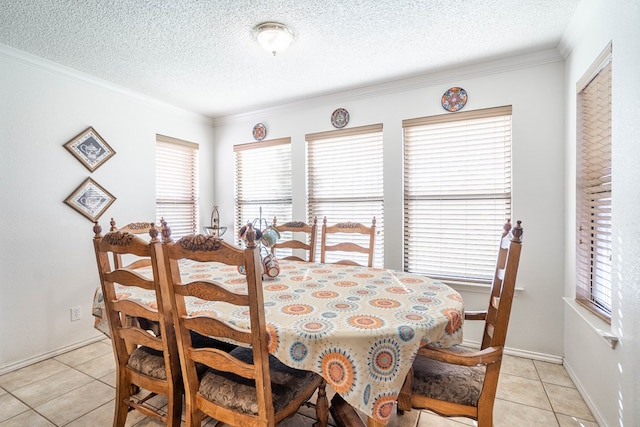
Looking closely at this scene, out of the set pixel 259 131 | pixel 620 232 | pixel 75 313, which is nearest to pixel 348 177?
pixel 259 131

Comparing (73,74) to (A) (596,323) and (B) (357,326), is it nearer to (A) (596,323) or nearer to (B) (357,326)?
(B) (357,326)

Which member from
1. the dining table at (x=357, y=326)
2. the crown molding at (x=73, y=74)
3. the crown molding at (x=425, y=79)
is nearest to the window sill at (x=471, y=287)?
the dining table at (x=357, y=326)

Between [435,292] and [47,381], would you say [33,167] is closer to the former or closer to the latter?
[47,381]

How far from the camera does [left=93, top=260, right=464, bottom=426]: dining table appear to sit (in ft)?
3.53

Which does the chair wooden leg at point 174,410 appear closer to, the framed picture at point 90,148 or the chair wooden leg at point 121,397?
the chair wooden leg at point 121,397

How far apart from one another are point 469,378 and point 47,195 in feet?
10.9

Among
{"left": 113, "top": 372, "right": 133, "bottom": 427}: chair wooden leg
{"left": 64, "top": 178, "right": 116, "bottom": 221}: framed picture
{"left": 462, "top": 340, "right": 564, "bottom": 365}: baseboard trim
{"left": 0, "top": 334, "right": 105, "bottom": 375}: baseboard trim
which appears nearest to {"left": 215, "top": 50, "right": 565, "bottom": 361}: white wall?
{"left": 462, "top": 340, "right": 564, "bottom": 365}: baseboard trim

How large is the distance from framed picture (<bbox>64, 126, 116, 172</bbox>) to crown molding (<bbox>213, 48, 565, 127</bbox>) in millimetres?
1667

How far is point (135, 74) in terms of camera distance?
283 cm

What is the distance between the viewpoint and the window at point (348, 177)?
3.22m

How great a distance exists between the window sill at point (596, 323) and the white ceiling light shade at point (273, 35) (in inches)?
102

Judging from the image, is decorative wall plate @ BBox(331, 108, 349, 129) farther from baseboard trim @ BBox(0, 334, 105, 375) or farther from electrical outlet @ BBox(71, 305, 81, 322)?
baseboard trim @ BBox(0, 334, 105, 375)

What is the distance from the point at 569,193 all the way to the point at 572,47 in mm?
1053

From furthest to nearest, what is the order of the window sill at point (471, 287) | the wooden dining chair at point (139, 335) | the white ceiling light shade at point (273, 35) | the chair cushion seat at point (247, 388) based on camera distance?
the window sill at point (471, 287), the white ceiling light shade at point (273, 35), the wooden dining chair at point (139, 335), the chair cushion seat at point (247, 388)
